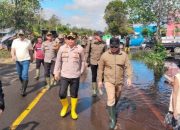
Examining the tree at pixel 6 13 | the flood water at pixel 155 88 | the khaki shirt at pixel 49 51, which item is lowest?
the flood water at pixel 155 88

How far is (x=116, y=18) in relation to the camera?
7094cm

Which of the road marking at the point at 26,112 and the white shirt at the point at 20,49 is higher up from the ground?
the white shirt at the point at 20,49

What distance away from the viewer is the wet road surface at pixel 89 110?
302 inches

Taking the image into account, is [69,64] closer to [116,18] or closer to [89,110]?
[89,110]

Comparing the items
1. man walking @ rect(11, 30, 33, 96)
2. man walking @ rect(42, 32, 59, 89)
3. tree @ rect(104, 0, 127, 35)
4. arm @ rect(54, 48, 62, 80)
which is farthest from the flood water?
tree @ rect(104, 0, 127, 35)

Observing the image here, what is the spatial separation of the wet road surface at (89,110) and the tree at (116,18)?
183 feet

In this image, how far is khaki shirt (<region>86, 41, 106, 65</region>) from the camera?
1059 cm

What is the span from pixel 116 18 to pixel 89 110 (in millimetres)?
62760

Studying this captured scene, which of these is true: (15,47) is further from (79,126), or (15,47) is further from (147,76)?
(147,76)

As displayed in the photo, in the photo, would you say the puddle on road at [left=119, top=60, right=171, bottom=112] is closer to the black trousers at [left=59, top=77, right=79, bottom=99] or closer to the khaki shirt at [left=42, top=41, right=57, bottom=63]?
the black trousers at [left=59, top=77, right=79, bottom=99]

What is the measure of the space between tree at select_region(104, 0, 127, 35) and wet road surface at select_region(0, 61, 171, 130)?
5584cm

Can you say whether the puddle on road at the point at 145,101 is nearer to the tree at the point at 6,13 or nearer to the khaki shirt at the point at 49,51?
the khaki shirt at the point at 49,51

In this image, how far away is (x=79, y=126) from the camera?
7598 millimetres

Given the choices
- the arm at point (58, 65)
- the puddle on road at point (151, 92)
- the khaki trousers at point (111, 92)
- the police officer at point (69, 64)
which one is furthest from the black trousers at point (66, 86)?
the puddle on road at point (151, 92)
